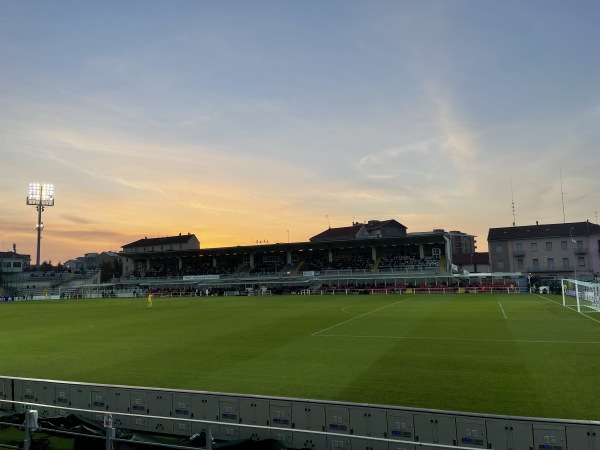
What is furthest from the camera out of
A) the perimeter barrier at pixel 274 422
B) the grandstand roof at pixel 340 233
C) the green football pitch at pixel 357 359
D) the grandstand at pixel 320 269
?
the grandstand roof at pixel 340 233

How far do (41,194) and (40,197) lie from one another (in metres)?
0.71

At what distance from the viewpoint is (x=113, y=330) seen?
26.5 meters

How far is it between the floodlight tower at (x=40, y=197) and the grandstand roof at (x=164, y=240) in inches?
1714

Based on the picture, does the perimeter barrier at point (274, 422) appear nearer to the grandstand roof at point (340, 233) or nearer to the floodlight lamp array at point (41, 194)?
the floodlight lamp array at point (41, 194)

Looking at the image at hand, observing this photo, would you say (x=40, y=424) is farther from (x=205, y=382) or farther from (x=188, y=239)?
(x=188, y=239)

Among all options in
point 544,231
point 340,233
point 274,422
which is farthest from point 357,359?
point 340,233

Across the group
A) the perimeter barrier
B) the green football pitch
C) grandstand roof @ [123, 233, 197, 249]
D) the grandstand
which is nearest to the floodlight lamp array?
the grandstand

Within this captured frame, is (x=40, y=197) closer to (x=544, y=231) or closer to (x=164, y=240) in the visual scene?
(x=164, y=240)

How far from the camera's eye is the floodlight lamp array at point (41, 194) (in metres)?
83.3

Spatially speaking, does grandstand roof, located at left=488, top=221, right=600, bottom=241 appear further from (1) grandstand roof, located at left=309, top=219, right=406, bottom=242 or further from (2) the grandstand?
(1) grandstand roof, located at left=309, top=219, right=406, bottom=242

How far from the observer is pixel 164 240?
425 ft

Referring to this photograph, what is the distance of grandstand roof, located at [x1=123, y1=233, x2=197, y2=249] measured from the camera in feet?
412

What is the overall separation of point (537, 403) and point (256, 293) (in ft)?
222

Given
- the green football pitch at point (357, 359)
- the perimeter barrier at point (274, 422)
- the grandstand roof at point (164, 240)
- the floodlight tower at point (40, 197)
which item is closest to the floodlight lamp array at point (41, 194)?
the floodlight tower at point (40, 197)
